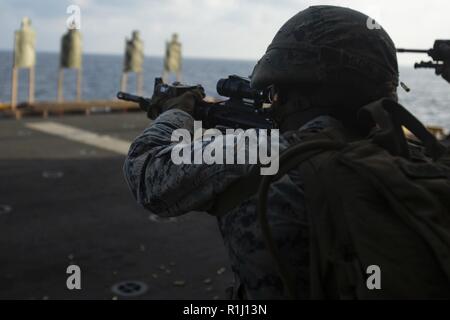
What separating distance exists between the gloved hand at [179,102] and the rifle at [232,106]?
17mm

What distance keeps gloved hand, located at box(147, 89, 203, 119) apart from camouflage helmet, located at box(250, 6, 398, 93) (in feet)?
1.70

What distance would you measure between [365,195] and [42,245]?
5.60 metres

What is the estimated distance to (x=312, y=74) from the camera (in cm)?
170

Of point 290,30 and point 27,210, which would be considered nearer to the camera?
point 290,30

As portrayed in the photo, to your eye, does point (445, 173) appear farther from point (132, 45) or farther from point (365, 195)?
point (132, 45)

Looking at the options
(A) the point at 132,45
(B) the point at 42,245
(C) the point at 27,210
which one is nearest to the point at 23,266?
(B) the point at 42,245

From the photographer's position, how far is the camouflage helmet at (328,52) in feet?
5.56

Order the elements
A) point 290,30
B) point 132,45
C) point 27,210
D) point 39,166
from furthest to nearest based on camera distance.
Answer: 1. point 132,45
2. point 39,166
3. point 27,210
4. point 290,30

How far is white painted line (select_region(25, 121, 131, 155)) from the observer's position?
1310 centimetres

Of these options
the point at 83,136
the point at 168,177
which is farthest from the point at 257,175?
the point at 83,136

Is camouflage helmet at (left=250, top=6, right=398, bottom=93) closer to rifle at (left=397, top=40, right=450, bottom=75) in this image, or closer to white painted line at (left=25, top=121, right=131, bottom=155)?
rifle at (left=397, top=40, right=450, bottom=75)

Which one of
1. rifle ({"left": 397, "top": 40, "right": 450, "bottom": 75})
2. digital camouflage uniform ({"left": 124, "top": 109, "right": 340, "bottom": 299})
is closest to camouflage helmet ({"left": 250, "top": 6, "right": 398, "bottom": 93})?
digital camouflage uniform ({"left": 124, "top": 109, "right": 340, "bottom": 299})

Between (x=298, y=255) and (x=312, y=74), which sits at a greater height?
(x=312, y=74)

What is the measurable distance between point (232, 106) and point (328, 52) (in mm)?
751
